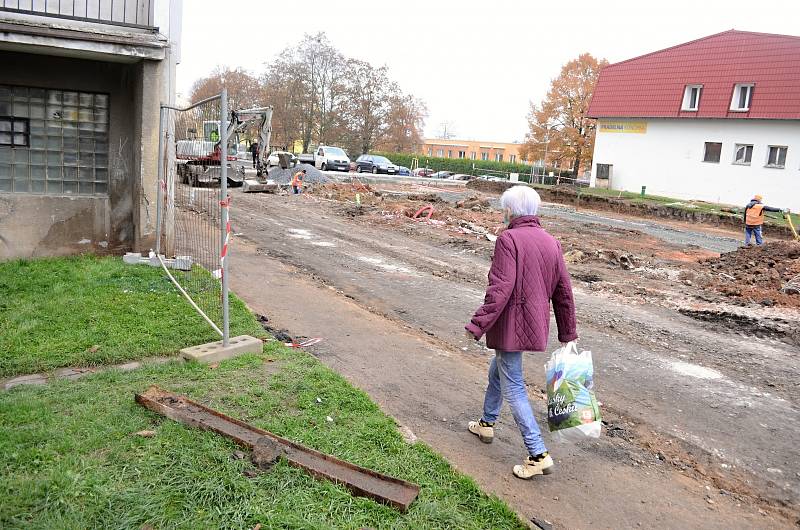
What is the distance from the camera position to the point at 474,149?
96250 mm

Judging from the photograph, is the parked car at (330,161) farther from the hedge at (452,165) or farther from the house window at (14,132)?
the house window at (14,132)

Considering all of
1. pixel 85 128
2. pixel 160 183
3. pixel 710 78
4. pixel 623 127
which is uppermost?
pixel 710 78

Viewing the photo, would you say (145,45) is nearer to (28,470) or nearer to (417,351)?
(417,351)

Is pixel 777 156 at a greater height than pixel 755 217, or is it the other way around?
pixel 777 156

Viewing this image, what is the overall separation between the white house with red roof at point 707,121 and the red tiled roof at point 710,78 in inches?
2.1

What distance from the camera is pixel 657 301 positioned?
1066 cm

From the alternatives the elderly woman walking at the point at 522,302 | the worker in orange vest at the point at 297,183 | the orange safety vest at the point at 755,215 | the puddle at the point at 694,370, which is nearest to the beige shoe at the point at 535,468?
the elderly woman walking at the point at 522,302

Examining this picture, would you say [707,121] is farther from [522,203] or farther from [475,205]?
[522,203]

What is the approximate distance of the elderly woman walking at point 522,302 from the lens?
4188 mm

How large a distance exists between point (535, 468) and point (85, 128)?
8.88 m

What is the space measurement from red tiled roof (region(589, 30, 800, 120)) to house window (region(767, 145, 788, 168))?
172 cm

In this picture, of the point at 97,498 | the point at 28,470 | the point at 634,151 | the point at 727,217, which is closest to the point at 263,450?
the point at 97,498

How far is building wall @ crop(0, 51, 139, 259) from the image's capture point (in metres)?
9.22

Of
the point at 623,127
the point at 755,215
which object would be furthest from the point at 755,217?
the point at 623,127
